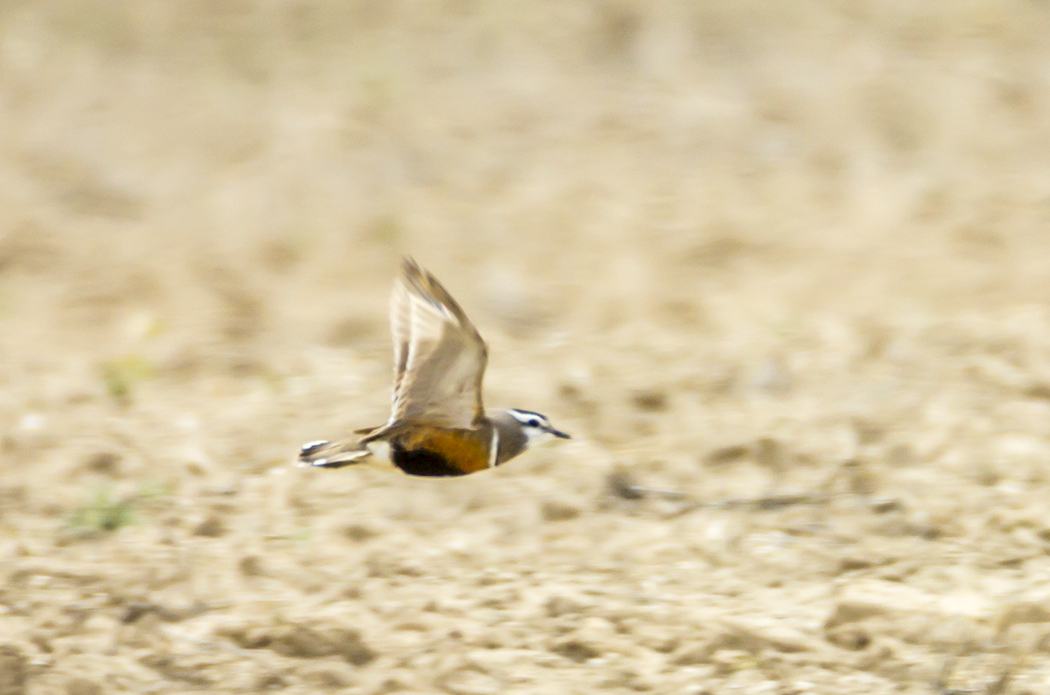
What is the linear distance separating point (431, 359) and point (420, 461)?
0.30 meters

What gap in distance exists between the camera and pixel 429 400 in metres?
3.06

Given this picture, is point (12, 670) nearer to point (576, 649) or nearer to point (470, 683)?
point (470, 683)

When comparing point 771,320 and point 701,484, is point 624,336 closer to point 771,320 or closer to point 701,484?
point 771,320

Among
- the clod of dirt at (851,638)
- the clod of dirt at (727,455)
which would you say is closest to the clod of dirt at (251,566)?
the clod of dirt at (727,455)

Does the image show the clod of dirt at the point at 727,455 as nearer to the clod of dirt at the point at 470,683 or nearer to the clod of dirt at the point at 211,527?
the clod of dirt at the point at 470,683

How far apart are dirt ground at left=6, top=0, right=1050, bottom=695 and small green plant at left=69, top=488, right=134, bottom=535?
0.7 inches

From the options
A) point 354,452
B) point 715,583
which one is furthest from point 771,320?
point 354,452

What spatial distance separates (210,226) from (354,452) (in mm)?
3725

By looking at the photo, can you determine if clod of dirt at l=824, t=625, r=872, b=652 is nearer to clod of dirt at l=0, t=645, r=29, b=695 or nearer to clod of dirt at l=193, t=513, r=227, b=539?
clod of dirt at l=193, t=513, r=227, b=539

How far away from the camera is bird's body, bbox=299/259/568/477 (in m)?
2.96

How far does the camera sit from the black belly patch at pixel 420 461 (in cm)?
312

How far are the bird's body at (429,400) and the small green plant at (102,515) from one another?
1495 mm

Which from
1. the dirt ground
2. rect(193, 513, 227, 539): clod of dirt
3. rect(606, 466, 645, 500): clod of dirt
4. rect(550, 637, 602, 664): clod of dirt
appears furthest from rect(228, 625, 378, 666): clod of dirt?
rect(606, 466, 645, 500): clod of dirt

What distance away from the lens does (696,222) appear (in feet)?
21.7
